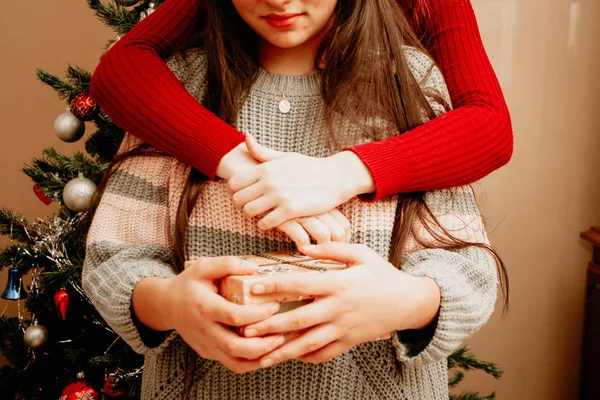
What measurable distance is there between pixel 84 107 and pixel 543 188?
121cm

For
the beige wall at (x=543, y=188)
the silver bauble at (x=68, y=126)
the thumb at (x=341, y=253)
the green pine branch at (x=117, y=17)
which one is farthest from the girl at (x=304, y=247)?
the beige wall at (x=543, y=188)

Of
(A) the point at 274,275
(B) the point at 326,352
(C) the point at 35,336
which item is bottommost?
(C) the point at 35,336

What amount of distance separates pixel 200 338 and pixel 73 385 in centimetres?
85

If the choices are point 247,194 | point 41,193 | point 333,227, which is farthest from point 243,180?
point 41,193

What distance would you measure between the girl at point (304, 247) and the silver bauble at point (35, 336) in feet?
Answer: 2.26

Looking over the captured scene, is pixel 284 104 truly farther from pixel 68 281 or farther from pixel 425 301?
pixel 68 281

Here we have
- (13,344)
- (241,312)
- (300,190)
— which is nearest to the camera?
(241,312)

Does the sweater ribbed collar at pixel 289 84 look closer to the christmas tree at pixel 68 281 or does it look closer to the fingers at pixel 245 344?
the fingers at pixel 245 344

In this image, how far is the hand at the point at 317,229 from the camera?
2.22 ft

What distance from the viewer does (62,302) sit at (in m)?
1.31

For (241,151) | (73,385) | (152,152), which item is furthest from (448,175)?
(73,385)

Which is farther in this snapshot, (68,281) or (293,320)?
(68,281)

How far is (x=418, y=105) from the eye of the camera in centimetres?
80

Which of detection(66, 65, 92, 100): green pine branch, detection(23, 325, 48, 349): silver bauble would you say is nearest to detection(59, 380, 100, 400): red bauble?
detection(23, 325, 48, 349): silver bauble
